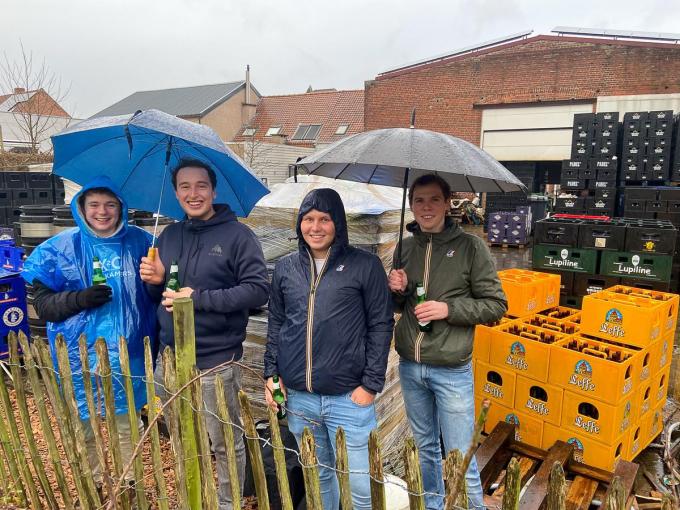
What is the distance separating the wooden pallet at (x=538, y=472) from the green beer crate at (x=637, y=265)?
2946 mm

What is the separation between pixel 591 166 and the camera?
12.3 metres

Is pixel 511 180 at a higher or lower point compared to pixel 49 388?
higher

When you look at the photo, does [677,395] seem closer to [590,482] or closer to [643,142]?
[590,482]

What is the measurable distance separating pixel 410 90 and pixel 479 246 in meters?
21.2

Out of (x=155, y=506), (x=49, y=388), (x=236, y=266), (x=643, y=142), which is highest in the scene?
(x=643, y=142)

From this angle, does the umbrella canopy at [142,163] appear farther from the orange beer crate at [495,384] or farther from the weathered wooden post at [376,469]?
the orange beer crate at [495,384]

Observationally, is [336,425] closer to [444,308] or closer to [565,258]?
[444,308]

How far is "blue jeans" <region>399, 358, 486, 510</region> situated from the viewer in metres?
2.63

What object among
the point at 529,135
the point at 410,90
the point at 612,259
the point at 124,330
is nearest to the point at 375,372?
the point at 124,330

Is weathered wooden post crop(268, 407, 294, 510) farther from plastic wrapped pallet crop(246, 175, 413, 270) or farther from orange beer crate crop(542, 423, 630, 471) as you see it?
orange beer crate crop(542, 423, 630, 471)

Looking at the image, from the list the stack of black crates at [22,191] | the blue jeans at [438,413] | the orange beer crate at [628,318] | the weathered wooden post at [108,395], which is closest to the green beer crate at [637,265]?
the orange beer crate at [628,318]

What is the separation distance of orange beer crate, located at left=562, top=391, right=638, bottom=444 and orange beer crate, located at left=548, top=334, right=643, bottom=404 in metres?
0.06

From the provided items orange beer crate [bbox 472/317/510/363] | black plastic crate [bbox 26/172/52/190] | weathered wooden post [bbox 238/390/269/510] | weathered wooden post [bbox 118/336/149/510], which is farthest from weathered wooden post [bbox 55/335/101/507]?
black plastic crate [bbox 26/172/52/190]

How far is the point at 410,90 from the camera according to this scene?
22.3 meters
